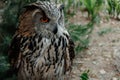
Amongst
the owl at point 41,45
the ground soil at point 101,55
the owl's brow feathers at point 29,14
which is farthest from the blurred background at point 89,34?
the owl's brow feathers at point 29,14

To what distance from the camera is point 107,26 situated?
5230 mm

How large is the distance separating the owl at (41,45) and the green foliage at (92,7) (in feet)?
4.69

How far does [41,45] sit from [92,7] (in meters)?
1.75

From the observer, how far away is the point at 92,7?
5.18m

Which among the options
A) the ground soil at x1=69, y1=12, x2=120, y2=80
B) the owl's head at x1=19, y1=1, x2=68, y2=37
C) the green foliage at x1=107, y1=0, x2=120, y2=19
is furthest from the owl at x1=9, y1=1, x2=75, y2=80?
the green foliage at x1=107, y1=0, x2=120, y2=19

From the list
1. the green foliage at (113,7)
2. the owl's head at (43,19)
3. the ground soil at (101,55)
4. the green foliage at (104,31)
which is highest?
the owl's head at (43,19)

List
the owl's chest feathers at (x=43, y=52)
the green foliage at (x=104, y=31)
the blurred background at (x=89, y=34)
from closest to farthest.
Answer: the owl's chest feathers at (x=43, y=52)
the blurred background at (x=89, y=34)
the green foliage at (x=104, y=31)

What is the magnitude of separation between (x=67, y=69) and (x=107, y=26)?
150 centimetres

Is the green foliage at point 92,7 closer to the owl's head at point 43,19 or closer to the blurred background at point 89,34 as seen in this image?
the blurred background at point 89,34

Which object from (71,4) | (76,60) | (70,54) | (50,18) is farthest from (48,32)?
(71,4)

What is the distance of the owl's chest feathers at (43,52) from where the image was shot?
140 inches

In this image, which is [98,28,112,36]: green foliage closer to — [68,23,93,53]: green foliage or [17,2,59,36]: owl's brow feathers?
[68,23,93,53]: green foliage

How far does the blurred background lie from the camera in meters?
3.93

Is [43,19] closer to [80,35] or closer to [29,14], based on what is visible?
[29,14]
